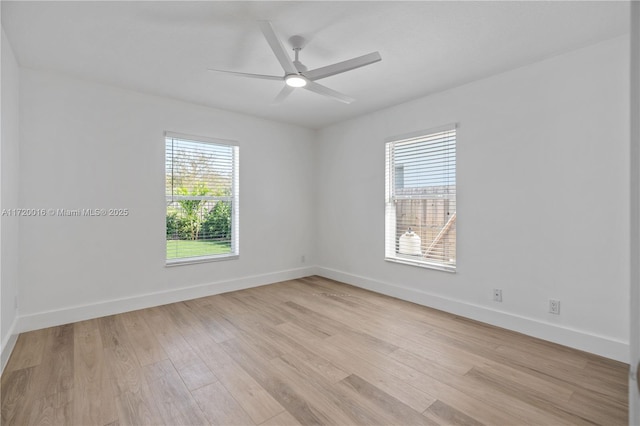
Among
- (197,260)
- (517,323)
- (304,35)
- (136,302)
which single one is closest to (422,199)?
(517,323)

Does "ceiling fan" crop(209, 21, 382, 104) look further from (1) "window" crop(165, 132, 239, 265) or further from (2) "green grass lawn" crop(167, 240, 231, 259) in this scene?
(2) "green grass lawn" crop(167, 240, 231, 259)

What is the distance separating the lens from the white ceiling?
2223mm

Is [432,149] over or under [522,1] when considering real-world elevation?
under

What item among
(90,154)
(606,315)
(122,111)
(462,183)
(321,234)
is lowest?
(606,315)

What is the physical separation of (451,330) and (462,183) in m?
1.54

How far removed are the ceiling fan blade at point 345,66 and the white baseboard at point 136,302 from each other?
301cm

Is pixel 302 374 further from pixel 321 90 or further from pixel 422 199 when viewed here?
pixel 422 199

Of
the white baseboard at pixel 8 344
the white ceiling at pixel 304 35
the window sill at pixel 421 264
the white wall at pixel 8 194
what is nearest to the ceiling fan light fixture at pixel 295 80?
the white ceiling at pixel 304 35

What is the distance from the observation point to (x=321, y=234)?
5.42 meters

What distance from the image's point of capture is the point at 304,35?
8.25ft

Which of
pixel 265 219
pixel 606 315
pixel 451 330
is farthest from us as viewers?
pixel 265 219

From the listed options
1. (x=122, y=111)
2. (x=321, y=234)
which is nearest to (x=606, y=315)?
(x=321, y=234)

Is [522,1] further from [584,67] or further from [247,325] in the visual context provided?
[247,325]

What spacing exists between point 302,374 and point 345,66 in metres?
2.31
